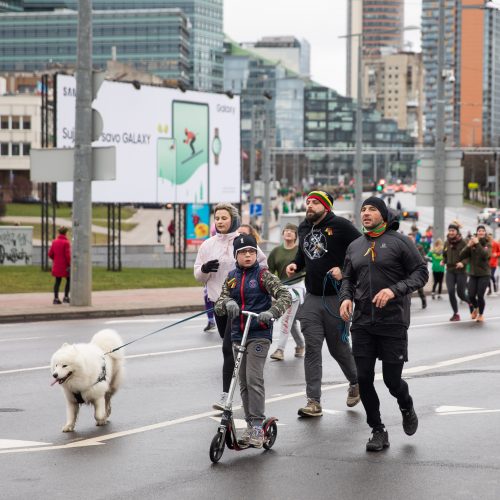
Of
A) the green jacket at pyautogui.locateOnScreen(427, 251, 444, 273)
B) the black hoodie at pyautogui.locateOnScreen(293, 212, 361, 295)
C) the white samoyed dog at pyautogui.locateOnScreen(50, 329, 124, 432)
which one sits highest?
the black hoodie at pyautogui.locateOnScreen(293, 212, 361, 295)

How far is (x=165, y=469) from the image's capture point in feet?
26.6

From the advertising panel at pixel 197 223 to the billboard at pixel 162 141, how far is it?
1.18 metres

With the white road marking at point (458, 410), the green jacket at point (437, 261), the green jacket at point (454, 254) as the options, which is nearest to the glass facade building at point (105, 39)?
the green jacket at point (437, 261)

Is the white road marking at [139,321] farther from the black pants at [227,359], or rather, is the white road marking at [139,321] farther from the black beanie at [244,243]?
the black beanie at [244,243]

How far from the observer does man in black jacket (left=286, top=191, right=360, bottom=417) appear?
10.1 m

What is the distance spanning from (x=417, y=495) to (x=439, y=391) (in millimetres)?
4657

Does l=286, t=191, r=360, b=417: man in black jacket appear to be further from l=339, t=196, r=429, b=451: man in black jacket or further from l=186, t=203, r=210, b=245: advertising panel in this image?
l=186, t=203, r=210, b=245: advertising panel

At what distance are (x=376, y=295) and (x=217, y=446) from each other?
1.56 meters

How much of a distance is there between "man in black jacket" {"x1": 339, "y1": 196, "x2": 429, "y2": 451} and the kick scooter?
28.4 inches

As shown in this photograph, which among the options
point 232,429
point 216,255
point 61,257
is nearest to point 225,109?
point 61,257

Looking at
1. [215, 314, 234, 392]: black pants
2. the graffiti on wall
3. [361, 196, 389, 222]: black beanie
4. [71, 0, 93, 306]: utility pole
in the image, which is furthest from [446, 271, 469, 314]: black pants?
the graffiti on wall

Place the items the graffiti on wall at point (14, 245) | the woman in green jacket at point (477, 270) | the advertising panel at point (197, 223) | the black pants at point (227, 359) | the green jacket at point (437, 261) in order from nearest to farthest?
the black pants at point (227, 359), the woman in green jacket at point (477, 270), the green jacket at point (437, 261), the graffiti on wall at point (14, 245), the advertising panel at point (197, 223)

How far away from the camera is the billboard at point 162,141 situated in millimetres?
36875

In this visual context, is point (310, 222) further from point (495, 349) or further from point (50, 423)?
point (495, 349)
